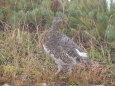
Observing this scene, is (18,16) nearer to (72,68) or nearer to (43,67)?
(43,67)

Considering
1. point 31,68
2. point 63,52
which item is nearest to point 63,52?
point 63,52

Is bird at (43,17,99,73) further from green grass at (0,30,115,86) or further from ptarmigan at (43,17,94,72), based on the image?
green grass at (0,30,115,86)

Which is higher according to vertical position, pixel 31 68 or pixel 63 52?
pixel 63 52

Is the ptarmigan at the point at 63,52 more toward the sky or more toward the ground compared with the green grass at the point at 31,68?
more toward the sky

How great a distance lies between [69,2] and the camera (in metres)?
6.92

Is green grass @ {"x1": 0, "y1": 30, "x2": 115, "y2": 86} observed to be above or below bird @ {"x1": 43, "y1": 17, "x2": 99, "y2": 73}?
below

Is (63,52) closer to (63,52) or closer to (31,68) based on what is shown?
(63,52)

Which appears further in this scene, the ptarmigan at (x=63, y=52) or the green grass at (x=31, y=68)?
the green grass at (x=31, y=68)

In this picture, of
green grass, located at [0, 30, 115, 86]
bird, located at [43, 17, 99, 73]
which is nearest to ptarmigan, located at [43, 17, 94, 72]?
bird, located at [43, 17, 99, 73]

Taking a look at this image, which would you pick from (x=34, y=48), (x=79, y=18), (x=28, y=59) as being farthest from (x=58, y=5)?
(x=28, y=59)

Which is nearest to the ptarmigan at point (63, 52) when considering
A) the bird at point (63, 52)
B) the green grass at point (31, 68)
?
the bird at point (63, 52)

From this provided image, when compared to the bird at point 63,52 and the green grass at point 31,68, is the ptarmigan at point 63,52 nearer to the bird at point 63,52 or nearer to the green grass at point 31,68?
the bird at point 63,52

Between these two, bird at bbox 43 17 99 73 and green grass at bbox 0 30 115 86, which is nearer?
bird at bbox 43 17 99 73

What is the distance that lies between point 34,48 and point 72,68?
130 cm
